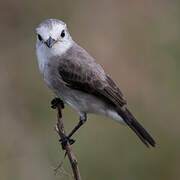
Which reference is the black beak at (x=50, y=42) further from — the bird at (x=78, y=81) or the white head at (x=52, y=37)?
the bird at (x=78, y=81)

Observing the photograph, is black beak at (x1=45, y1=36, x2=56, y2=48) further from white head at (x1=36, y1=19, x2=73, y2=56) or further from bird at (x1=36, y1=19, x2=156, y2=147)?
bird at (x1=36, y1=19, x2=156, y2=147)

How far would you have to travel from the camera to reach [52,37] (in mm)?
5547

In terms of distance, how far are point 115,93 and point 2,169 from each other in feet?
4.80

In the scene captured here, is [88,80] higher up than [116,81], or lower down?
lower down

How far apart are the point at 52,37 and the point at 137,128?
125 cm

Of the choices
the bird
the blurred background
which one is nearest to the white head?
the bird

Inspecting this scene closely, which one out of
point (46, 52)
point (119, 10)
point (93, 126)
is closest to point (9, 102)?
point (93, 126)

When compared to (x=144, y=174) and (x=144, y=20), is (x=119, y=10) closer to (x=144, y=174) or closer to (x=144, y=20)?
(x=144, y=20)

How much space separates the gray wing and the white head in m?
0.16

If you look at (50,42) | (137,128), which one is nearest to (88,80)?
(50,42)

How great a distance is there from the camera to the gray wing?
18.8ft

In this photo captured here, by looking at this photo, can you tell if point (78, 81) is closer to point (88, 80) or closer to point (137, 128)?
point (88, 80)

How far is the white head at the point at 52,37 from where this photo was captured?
554 cm

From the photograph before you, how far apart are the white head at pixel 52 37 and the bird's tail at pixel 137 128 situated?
35.4 inches
